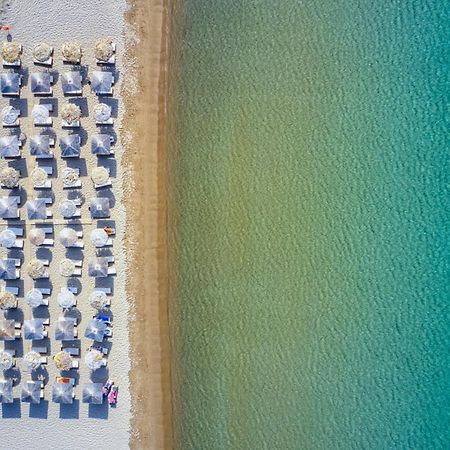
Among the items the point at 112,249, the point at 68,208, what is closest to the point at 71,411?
the point at 112,249

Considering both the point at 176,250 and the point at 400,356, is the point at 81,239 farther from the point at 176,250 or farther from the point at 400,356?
the point at 400,356

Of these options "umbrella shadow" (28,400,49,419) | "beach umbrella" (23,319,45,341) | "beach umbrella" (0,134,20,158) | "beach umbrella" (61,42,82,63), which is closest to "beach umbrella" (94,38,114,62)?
"beach umbrella" (61,42,82,63)

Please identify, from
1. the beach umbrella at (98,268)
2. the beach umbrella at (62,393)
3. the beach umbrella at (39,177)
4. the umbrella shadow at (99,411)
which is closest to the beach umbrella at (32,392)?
the beach umbrella at (62,393)

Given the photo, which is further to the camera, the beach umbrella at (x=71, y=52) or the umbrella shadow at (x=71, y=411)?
the umbrella shadow at (x=71, y=411)

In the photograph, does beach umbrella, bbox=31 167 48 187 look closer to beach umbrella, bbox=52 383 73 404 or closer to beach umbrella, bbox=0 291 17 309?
beach umbrella, bbox=0 291 17 309

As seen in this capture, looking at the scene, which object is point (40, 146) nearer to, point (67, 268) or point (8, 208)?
point (8, 208)

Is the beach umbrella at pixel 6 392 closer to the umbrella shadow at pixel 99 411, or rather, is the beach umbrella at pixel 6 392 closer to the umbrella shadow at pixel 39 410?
the umbrella shadow at pixel 39 410
